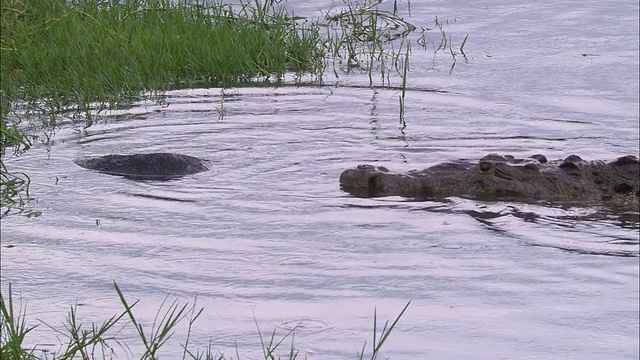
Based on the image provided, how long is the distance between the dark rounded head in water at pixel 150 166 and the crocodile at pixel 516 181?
1091mm

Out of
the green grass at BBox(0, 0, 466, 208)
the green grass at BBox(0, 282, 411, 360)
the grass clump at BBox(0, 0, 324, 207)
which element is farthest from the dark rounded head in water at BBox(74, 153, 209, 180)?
the green grass at BBox(0, 282, 411, 360)

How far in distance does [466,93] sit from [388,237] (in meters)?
4.30

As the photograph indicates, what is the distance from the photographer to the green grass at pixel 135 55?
9.59m

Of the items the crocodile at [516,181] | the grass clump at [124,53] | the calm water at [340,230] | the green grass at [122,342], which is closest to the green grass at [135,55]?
the grass clump at [124,53]

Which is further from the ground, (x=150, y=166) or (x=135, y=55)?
(x=135, y=55)

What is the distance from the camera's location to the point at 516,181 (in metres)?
6.82

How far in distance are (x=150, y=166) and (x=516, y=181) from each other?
7.94 feet

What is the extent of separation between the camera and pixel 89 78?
972 centimetres

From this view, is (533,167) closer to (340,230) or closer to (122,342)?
(340,230)

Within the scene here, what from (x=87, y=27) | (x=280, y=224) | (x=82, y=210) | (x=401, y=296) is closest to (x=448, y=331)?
(x=401, y=296)

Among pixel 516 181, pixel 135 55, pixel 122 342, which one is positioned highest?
pixel 135 55

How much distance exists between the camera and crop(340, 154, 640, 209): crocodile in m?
6.71

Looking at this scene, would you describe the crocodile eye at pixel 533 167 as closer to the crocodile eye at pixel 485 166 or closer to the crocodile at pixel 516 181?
the crocodile at pixel 516 181

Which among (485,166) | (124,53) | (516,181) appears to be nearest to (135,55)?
(124,53)
